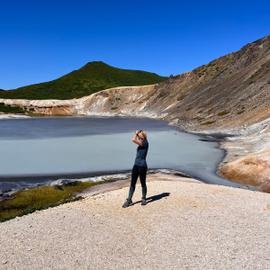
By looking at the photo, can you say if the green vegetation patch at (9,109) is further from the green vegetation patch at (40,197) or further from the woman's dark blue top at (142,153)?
the woman's dark blue top at (142,153)

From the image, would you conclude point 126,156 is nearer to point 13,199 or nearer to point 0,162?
point 0,162

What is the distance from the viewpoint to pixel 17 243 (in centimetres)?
1458

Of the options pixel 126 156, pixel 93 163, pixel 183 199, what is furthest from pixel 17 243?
pixel 126 156

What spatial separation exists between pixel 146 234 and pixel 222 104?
274ft

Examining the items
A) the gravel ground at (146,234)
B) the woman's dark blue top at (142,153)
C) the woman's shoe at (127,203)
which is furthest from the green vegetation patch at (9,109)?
the woman's dark blue top at (142,153)

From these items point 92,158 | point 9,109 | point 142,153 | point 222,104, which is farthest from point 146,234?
point 9,109

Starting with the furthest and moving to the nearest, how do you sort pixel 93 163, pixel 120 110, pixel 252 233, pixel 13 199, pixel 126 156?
pixel 120 110 → pixel 126 156 → pixel 93 163 → pixel 13 199 → pixel 252 233

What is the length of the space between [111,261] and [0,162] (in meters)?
31.2

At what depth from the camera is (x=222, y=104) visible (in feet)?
316

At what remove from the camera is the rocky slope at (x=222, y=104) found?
3892cm

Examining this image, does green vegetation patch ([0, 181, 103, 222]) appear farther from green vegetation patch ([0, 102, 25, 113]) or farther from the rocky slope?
green vegetation patch ([0, 102, 25, 113])

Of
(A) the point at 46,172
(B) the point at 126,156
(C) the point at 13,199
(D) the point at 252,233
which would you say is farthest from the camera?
(B) the point at 126,156

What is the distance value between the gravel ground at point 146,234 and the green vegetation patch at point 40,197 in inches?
218

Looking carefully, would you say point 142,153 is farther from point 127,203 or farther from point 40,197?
point 40,197
